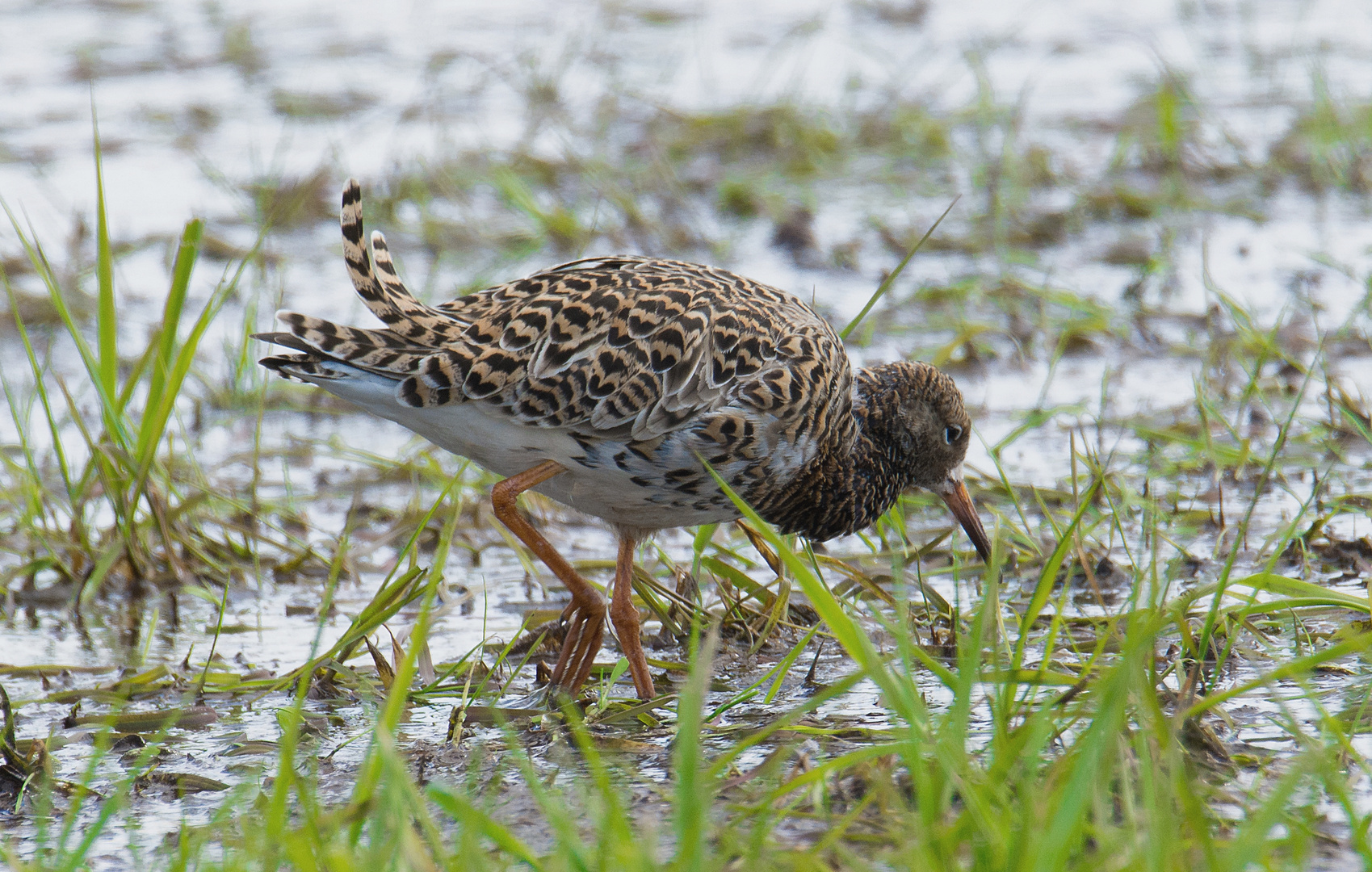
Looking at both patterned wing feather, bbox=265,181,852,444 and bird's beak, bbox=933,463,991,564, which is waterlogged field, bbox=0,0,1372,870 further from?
patterned wing feather, bbox=265,181,852,444

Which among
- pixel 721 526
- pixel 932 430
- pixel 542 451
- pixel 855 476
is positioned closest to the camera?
pixel 542 451

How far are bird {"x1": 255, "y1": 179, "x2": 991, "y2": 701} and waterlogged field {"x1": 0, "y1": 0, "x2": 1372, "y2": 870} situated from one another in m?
0.25

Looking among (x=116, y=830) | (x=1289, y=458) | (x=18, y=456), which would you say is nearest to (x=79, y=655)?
(x=116, y=830)

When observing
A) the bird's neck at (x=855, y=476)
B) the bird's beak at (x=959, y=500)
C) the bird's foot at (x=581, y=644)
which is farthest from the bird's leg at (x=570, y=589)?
the bird's beak at (x=959, y=500)

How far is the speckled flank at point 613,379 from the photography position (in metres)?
4.98

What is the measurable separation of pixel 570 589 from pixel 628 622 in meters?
0.21

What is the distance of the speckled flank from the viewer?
4984 millimetres

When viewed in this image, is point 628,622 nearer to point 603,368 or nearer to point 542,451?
point 542,451

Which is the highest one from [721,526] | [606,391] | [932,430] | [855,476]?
[606,391]

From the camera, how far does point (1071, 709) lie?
3.77 m

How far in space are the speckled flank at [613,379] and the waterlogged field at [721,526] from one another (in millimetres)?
281

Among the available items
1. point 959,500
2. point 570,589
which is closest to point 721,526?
point 959,500

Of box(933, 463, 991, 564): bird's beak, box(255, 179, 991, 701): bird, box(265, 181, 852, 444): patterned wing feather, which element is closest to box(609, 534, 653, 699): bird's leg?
box(255, 179, 991, 701): bird

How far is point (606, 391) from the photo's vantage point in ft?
16.4
